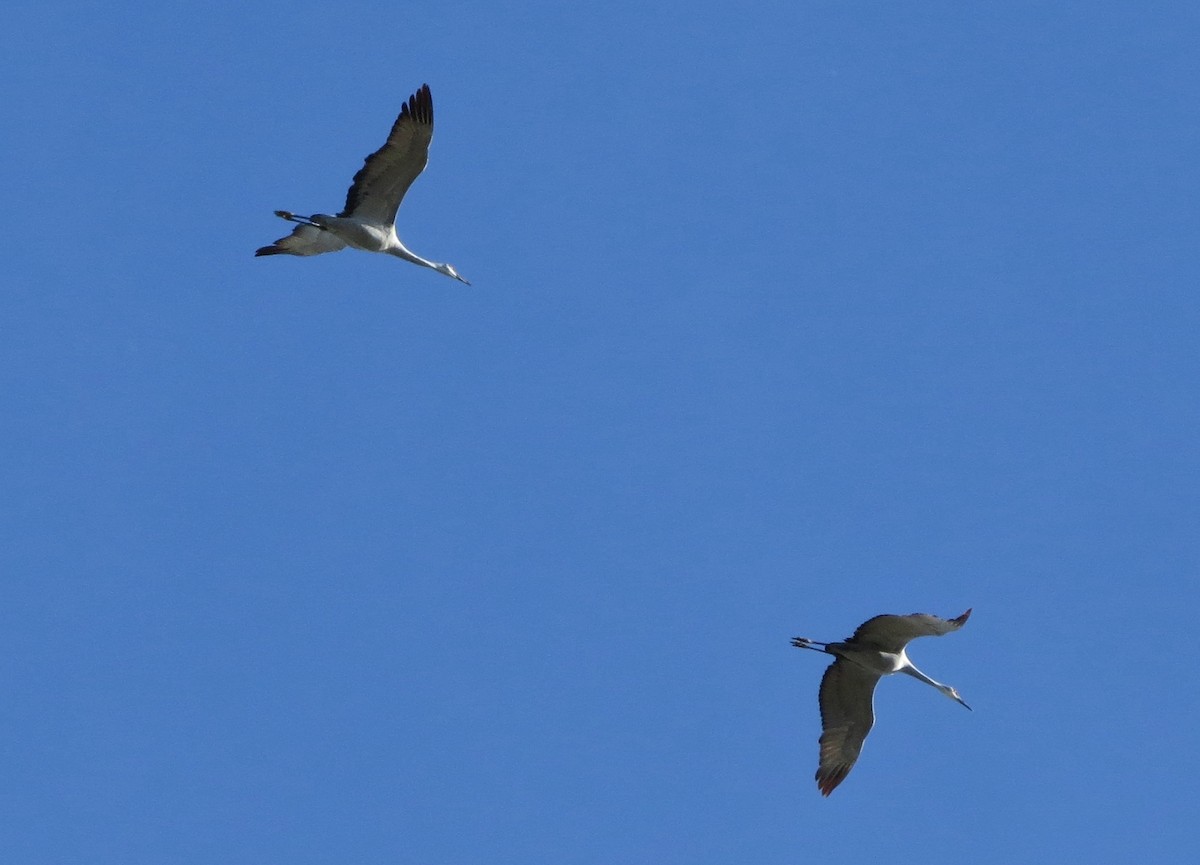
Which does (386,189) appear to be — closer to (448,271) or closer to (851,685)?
(448,271)

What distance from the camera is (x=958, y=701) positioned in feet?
97.8

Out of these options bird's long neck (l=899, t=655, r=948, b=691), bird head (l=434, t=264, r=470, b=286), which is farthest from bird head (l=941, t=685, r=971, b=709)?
bird head (l=434, t=264, r=470, b=286)

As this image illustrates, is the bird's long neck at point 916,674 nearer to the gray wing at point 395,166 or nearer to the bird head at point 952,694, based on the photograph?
the bird head at point 952,694

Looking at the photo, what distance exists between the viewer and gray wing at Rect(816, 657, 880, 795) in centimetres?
2834

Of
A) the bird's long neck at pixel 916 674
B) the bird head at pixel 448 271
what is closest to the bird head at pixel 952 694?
the bird's long neck at pixel 916 674

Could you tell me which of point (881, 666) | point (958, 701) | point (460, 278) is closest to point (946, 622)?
point (881, 666)

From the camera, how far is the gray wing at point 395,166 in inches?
1065

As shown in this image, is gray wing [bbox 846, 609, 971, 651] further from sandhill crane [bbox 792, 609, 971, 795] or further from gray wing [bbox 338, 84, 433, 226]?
gray wing [bbox 338, 84, 433, 226]

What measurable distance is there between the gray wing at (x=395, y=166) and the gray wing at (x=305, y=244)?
162 centimetres

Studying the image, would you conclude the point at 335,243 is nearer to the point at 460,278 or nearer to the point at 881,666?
the point at 460,278

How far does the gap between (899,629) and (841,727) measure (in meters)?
2.45

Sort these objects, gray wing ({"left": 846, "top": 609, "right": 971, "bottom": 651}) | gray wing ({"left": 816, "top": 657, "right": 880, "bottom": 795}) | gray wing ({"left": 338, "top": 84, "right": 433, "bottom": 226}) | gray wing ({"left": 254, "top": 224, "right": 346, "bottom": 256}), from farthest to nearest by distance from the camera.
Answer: gray wing ({"left": 254, "top": 224, "right": 346, "bottom": 256})
gray wing ({"left": 816, "top": 657, "right": 880, "bottom": 795})
gray wing ({"left": 338, "top": 84, "right": 433, "bottom": 226})
gray wing ({"left": 846, "top": 609, "right": 971, "bottom": 651})

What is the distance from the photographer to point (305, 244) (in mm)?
30047

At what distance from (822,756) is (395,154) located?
10.9 m
